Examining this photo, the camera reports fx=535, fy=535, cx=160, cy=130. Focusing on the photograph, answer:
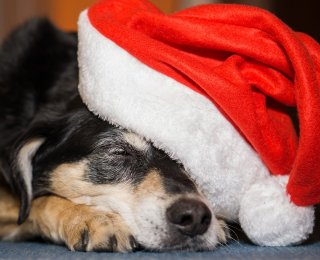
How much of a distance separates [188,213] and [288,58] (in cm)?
57

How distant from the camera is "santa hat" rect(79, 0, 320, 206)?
1567mm

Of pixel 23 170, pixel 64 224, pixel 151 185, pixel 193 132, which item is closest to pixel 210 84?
pixel 193 132

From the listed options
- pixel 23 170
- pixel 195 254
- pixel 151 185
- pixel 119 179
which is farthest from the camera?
pixel 23 170

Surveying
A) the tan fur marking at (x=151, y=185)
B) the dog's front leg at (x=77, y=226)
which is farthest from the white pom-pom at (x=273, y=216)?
the dog's front leg at (x=77, y=226)

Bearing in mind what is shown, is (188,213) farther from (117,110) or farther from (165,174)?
(117,110)

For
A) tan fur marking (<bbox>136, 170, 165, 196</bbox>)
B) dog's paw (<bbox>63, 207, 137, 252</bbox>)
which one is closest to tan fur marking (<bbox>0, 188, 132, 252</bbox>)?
dog's paw (<bbox>63, 207, 137, 252</bbox>)

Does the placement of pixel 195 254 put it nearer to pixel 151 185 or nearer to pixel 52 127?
pixel 151 185

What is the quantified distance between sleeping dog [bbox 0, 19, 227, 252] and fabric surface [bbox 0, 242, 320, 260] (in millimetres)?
54

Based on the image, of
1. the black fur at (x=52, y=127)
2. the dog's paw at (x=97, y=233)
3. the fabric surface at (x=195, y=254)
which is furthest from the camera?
the black fur at (x=52, y=127)

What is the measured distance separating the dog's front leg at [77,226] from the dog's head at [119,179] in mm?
40

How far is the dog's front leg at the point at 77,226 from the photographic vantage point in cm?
154

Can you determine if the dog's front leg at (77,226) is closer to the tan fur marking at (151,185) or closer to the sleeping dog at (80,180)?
the sleeping dog at (80,180)

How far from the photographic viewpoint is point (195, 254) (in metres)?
1.51

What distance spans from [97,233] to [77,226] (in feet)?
0.30
